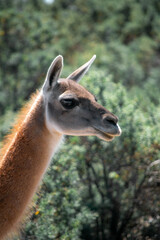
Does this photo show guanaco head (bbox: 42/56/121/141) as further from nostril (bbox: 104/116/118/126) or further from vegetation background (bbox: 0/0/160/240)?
vegetation background (bbox: 0/0/160/240)

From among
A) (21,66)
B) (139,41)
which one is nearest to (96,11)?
(139,41)

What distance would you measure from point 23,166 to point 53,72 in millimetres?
1044

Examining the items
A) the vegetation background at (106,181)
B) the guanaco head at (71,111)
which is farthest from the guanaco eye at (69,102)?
the vegetation background at (106,181)

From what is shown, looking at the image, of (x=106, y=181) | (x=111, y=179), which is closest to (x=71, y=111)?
(x=106, y=181)

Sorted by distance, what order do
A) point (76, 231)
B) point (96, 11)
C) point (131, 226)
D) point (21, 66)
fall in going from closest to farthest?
point (76, 231) < point (131, 226) < point (21, 66) < point (96, 11)

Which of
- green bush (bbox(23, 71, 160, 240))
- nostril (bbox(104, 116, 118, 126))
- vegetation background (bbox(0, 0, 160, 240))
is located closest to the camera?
nostril (bbox(104, 116, 118, 126))

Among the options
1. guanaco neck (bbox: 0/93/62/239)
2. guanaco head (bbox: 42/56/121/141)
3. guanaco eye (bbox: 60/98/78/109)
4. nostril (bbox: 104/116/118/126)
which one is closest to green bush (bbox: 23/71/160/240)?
guanaco neck (bbox: 0/93/62/239)

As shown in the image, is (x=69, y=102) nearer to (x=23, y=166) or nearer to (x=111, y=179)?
(x=23, y=166)

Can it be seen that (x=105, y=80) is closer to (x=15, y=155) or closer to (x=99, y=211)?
(x=99, y=211)

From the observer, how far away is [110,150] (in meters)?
6.43

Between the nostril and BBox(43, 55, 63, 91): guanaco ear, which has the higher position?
BBox(43, 55, 63, 91): guanaco ear

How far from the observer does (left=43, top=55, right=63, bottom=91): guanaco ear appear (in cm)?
353

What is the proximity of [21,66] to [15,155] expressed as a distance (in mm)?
9830

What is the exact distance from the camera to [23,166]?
11.6ft
